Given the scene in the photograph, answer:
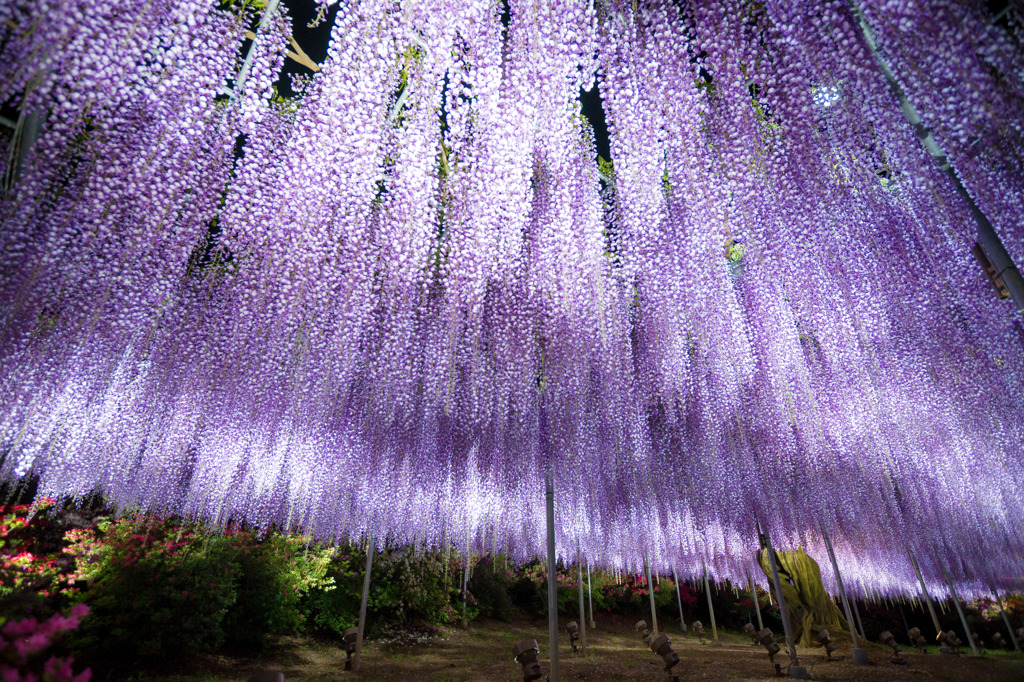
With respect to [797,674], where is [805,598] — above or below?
above

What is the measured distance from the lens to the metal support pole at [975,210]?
9.50 ft

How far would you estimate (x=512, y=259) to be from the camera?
194 inches

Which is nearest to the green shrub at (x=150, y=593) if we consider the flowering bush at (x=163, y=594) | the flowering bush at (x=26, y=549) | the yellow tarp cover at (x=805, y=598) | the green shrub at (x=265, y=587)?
the flowering bush at (x=163, y=594)

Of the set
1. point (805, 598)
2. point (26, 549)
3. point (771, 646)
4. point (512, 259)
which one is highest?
point (512, 259)

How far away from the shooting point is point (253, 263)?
16.6 feet

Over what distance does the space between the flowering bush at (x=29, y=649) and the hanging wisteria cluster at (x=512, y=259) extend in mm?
2998

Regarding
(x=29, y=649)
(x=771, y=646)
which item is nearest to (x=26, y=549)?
(x=29, y=649)

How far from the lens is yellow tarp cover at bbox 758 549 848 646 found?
10820 mm

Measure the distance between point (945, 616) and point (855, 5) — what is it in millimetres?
26626

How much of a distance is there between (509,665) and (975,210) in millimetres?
8581

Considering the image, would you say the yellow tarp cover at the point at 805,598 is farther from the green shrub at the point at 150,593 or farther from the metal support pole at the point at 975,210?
the green shrub at the point at 150,593

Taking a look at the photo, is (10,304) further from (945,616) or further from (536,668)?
(945,616)

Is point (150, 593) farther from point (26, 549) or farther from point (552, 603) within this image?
point (552, 603)

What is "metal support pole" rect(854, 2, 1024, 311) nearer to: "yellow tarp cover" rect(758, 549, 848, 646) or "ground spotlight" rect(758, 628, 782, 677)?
"ground spotlight" rect(758, 628, 782, 677)
